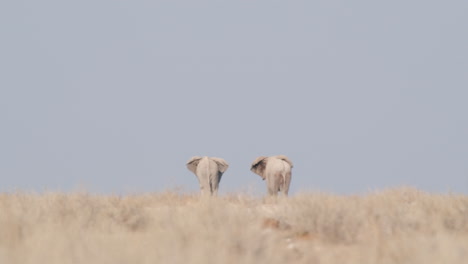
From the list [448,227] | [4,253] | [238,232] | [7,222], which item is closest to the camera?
[4,253]

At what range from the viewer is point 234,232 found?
25.4 feet

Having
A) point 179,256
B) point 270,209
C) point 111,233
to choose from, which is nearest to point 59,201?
point 111,233

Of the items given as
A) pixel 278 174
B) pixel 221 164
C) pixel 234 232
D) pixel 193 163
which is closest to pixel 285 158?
pixel 278 174

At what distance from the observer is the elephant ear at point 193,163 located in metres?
21.1

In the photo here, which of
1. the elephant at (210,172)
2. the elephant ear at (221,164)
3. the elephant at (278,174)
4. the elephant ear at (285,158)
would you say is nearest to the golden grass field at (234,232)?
the elephant at (278,174)

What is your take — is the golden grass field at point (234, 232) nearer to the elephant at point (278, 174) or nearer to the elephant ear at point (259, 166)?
the elephant at point (278, 174)

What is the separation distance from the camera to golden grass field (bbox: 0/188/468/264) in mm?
6762

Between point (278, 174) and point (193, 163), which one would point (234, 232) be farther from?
point (193, 163)

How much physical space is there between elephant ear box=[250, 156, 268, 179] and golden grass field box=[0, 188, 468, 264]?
22.1 ft

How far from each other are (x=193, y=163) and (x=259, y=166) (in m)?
2.11

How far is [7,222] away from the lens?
8.98 m

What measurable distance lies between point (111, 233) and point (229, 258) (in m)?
3.72

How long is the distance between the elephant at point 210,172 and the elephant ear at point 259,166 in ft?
2.64

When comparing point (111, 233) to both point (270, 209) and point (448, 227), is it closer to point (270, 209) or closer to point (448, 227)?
point (270, 209)
